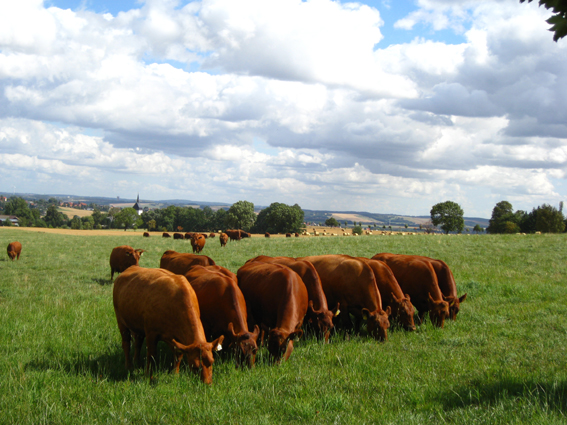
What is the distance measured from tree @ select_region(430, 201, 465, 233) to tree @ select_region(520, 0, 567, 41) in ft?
290

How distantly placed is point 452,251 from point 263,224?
266 feet

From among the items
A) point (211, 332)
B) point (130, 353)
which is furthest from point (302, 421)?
point (130, 353)

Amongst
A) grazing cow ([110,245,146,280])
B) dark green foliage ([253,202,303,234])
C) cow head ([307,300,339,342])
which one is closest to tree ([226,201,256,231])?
dark green foliage ([253,202,303,234])

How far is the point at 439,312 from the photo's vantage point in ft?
32.7

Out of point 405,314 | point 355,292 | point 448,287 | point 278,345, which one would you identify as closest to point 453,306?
point 448,287

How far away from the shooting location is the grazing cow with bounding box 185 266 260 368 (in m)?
6.63

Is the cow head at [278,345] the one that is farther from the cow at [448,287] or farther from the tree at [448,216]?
the tree at [448,216]

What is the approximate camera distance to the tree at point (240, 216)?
333 ft

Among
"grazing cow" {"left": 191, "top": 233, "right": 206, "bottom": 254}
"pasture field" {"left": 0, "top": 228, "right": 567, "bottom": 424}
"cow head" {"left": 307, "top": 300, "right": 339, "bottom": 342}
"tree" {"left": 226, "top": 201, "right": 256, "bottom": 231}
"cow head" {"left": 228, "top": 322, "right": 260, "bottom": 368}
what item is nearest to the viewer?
"pasture field" {"left": 0, "top": 228, "right": 567, "bottom": 424}

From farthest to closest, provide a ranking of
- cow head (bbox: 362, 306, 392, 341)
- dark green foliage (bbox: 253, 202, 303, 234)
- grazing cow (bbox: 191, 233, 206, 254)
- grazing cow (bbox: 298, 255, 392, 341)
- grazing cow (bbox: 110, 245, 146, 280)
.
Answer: dark green foliage (bbox: 253, 202, 303, 234) → grazing cow (bbox: 191, 233, 206, 254) → grazing cow (bbox: 110, 245, 146, 280) → grazing cow (bbox: 298, 255, 392, 341) → cow head (bbox: 362, 306, 392, 341)

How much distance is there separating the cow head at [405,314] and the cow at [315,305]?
170cm

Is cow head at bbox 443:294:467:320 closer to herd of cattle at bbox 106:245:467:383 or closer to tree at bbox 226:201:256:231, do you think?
herd of cattle at bbox 106:245:467:383

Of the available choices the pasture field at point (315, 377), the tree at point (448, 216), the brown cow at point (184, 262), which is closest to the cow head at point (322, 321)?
the pasture field at point (315, 377)

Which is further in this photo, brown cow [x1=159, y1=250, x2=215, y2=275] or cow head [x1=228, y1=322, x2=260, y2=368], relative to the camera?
brown cow [x1=159, y1=250, x2=215, y2=275]
